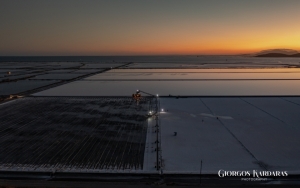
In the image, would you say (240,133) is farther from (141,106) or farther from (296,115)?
(141,106)

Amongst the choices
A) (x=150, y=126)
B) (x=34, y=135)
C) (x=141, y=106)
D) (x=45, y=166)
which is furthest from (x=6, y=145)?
(x=141, y=106)

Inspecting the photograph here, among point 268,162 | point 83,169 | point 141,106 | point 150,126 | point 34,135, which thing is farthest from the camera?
point 141,106

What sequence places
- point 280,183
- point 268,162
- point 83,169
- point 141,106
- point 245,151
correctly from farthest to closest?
point 141,106, point 245,151, point 268,162, point 83,169, point 280,183

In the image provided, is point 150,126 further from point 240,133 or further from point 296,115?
point 296,115

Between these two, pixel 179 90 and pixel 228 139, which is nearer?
pixel 228 139

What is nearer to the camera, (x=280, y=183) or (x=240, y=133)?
(x=280, y=183)

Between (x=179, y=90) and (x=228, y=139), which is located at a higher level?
(x=179, y=90)

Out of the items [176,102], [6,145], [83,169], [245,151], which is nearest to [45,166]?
[83,169]

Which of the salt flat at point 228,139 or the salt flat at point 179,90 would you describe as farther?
the salt flat at point 179,90

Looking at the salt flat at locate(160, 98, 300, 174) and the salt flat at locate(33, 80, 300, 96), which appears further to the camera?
the salt flat at locate(33, 80, 300, 96)
